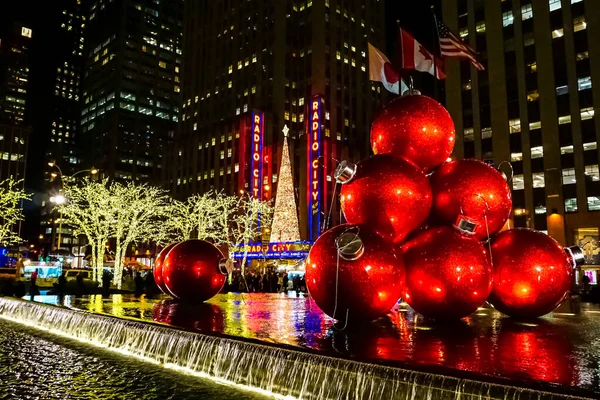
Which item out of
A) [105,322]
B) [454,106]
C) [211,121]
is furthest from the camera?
[211,121]

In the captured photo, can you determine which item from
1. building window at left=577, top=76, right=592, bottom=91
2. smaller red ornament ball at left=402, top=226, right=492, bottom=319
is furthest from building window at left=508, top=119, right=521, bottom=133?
smaller red ornament ball at left=402, top=226, right=492, bottom=319

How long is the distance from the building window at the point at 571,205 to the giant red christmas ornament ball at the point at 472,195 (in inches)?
1907

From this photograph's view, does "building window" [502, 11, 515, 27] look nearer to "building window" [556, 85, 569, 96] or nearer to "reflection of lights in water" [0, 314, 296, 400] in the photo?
"building window" [556, 85, 569, 96]

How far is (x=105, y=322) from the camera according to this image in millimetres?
8961

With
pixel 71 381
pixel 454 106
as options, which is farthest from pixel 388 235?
pixel 454 106

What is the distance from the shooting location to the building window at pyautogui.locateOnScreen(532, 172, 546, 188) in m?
53.0

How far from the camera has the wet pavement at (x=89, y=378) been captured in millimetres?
5930

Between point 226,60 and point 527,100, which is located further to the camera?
point 226,60

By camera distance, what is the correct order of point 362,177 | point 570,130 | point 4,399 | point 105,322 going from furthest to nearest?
point 570,130 → point 105,322 → point 362,177 → point 4,399

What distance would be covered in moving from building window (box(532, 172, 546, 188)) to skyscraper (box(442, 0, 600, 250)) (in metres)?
0.10

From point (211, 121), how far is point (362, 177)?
89.0m

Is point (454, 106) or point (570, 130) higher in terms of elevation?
point (454, 106)

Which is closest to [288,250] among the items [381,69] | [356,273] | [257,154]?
[257,154]

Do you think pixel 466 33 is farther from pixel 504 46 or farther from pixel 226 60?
pixel 226 60
